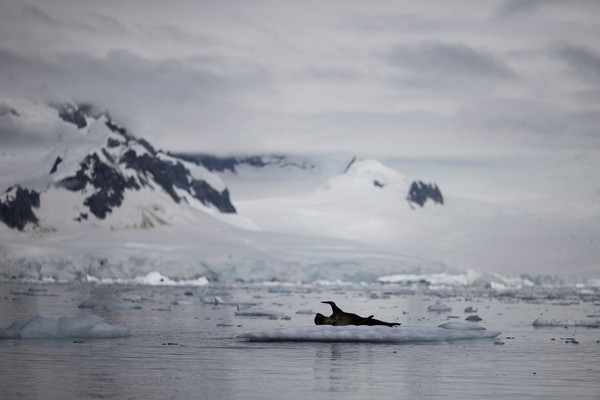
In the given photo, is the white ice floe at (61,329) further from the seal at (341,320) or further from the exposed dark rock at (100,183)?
the exposed dark rock at (100,183)

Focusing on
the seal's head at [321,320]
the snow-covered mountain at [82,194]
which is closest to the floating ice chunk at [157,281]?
the snow-covered mountain at [82,194]

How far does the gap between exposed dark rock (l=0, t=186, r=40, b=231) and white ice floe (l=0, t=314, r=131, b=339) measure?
452ft

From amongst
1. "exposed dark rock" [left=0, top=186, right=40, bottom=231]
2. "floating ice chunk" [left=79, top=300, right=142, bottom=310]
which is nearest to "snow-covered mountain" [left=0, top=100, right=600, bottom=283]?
"exposed dark rock" [left=0, top=186, right=40, bottom=231]

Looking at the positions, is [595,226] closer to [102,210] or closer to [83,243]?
[83,243]

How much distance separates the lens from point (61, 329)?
23.0 m

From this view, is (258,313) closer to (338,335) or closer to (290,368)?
(338,335)

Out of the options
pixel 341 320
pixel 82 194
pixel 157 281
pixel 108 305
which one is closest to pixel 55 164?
pixel 82 194

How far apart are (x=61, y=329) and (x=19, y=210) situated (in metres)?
142

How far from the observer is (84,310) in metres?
37.9

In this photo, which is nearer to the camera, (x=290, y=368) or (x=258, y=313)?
(x=290, y=368)

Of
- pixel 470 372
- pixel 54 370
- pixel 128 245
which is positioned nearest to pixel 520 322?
pixel 470 372

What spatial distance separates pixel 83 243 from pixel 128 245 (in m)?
8.20

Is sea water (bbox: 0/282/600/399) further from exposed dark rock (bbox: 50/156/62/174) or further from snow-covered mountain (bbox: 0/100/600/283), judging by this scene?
exposed dark rock (bbox: 50/156/62/174)

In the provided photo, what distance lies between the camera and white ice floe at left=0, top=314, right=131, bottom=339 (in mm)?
22594
